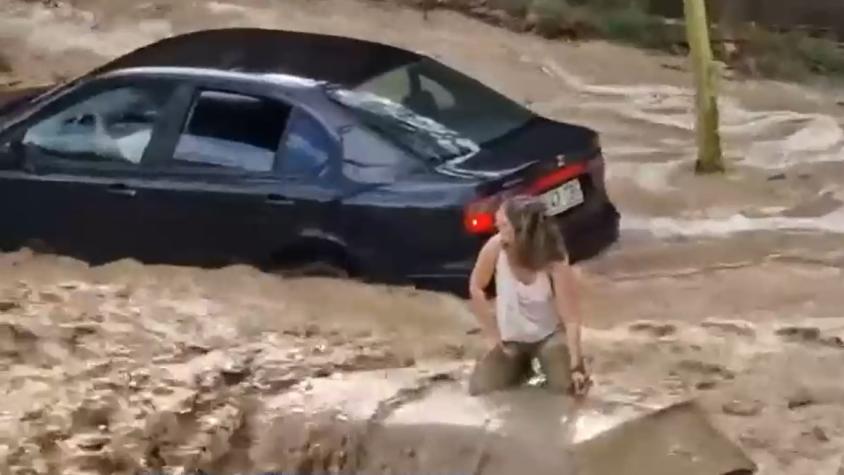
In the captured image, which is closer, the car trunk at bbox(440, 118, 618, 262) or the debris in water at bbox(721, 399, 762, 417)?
the debris in water at bbox(721, 399, 762, 417)

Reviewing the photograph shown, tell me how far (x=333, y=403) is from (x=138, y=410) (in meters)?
0.72

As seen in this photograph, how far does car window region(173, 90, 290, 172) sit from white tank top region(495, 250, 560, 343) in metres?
1.96

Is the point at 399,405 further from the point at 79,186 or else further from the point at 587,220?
the point at 79,186

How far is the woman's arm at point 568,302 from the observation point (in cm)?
410

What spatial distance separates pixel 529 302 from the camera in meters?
4.16

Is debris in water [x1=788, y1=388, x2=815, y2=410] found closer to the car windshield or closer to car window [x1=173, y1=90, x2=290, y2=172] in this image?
the car windshield

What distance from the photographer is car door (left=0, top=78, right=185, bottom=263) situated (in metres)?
6.11

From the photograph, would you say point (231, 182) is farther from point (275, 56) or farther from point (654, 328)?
point (654, 328)

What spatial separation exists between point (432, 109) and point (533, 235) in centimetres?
216

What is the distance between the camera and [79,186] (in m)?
6.18

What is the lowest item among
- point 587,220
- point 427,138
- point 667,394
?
point 667,394

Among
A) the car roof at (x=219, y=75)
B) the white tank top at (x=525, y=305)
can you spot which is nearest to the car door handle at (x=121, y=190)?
the car roof at (x=219, y=75)

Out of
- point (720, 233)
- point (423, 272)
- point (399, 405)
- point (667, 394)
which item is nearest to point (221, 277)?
point (423, 272)

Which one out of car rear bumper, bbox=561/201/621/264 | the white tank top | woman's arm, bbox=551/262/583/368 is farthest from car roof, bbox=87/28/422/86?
woman's arm, bbox=551/262/583/368
